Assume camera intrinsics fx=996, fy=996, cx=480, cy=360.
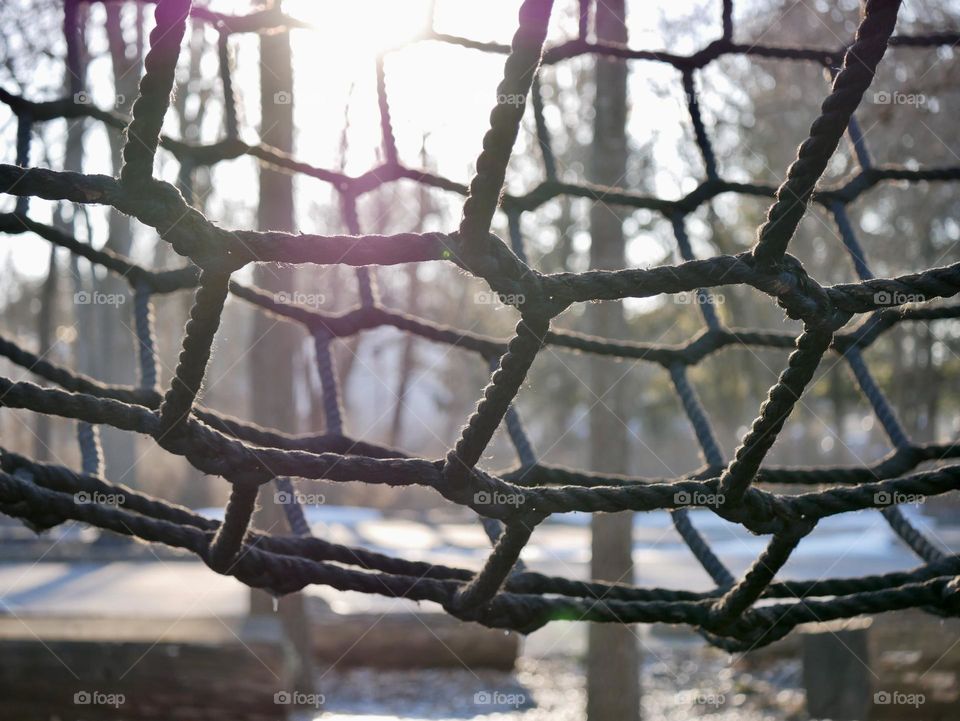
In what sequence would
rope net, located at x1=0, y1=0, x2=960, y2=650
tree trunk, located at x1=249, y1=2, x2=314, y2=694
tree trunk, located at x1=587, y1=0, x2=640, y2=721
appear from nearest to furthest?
rope net, located at x1=0, y1=0, x2=960, y2=650 → tree trunk, located at x1=587, y1=0, x2=640, y2=721 → tree trunk, located at x1=249, y1=2, x2=314, y2=694

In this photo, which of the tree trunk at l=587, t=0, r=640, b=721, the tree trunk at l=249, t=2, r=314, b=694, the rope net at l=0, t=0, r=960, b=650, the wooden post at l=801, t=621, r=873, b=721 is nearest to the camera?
the rope net at l=0, t=0, r=960, b=650

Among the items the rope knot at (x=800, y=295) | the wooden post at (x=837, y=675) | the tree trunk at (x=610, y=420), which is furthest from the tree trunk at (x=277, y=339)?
the rope knot at (x=800, y=295)

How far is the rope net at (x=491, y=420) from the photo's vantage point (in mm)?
1049

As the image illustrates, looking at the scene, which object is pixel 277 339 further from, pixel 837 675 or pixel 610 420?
pixel 837 675

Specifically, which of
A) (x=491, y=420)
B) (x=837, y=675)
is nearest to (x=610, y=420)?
(x=837, y=675)

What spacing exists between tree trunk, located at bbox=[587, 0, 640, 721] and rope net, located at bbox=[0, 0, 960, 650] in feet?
4.30

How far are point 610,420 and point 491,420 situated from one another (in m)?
2.44

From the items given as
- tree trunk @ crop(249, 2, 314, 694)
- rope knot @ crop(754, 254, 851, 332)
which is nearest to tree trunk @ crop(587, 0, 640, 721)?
tree trunk @ crop(249, 2, 314, 694)

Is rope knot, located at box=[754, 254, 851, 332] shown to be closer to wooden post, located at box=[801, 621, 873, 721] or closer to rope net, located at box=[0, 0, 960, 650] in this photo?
rope net, located at box=[0, 0, 960, 650]

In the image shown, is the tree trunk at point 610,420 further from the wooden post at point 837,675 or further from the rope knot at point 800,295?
the rope knot at point 800,295

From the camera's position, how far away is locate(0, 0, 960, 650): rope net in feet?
3.44

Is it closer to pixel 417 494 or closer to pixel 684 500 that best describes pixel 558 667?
pixel 684 500

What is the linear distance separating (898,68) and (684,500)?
23.6 ft

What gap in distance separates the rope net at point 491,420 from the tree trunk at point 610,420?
4.30 ft
